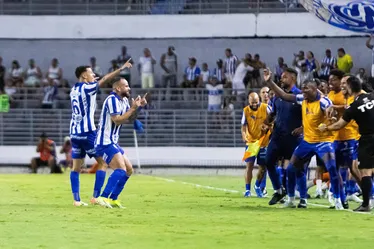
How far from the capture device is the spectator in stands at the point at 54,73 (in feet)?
136

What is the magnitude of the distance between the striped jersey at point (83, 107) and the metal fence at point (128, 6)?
77.0 feet

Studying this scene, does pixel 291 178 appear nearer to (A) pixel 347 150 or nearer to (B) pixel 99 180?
(A) pixel 347 150

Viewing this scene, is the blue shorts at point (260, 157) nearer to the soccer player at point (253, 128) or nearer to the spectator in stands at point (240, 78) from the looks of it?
the soccer player at point (253, 128)

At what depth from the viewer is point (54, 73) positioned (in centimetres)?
4166

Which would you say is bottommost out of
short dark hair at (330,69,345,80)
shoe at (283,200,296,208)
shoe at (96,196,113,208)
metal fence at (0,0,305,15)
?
shoe at (283,200,296,208)

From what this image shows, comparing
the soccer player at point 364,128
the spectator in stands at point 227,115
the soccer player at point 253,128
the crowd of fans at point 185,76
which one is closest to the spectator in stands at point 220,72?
the crowd of fans at point 185,76

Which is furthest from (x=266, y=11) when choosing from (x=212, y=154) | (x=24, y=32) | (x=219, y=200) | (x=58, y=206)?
(x=58, y=206)

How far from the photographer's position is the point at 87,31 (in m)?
42.3

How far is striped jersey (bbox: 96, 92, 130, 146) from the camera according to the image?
59.6 ft

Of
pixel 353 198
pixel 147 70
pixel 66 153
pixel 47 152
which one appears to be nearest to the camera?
pixel 353 198

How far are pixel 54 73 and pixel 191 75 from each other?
217 inches

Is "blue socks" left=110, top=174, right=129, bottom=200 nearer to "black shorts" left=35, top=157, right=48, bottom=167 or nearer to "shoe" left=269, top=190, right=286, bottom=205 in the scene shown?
"shoe" left=269, top=190, right=286, bottom=205

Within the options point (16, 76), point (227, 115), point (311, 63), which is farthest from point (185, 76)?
point (16, 76)

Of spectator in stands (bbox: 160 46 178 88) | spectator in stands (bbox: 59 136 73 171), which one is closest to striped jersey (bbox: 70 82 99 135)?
spectator in stands (bbox: 59 136 73 171)
